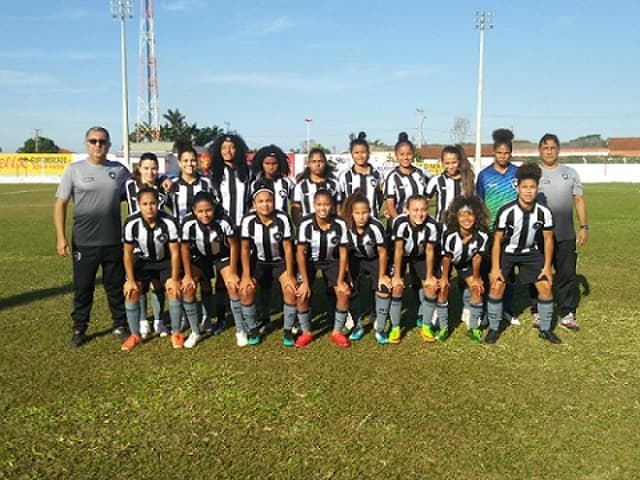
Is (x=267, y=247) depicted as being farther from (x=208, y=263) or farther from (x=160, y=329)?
(x=160, y=329)

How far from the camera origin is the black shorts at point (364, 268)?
5180 millimetres

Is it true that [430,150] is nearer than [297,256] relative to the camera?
No

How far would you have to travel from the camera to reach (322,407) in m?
3.72

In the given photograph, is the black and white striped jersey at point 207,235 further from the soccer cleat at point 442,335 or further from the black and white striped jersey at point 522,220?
the black and white striped jersey at point 522,220

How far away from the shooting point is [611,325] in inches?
218

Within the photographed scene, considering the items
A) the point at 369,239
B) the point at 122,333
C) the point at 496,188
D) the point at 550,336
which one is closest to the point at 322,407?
the point at 369,239

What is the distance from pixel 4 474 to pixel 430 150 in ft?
228

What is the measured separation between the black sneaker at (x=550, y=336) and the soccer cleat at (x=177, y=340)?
3.37m

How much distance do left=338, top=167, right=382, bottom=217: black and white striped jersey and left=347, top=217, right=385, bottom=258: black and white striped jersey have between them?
799mm

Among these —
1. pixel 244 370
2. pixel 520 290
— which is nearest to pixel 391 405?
pixel 244 370

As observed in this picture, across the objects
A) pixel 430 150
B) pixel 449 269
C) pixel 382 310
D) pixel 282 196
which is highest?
pixel 430 150

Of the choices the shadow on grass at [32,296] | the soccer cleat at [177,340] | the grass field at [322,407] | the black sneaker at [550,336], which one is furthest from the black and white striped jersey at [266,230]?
the shadow on grass at [32,296]

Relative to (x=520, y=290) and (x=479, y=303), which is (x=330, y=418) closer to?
(x=479, y=303)

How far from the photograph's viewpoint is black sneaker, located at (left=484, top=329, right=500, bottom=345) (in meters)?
5.07
